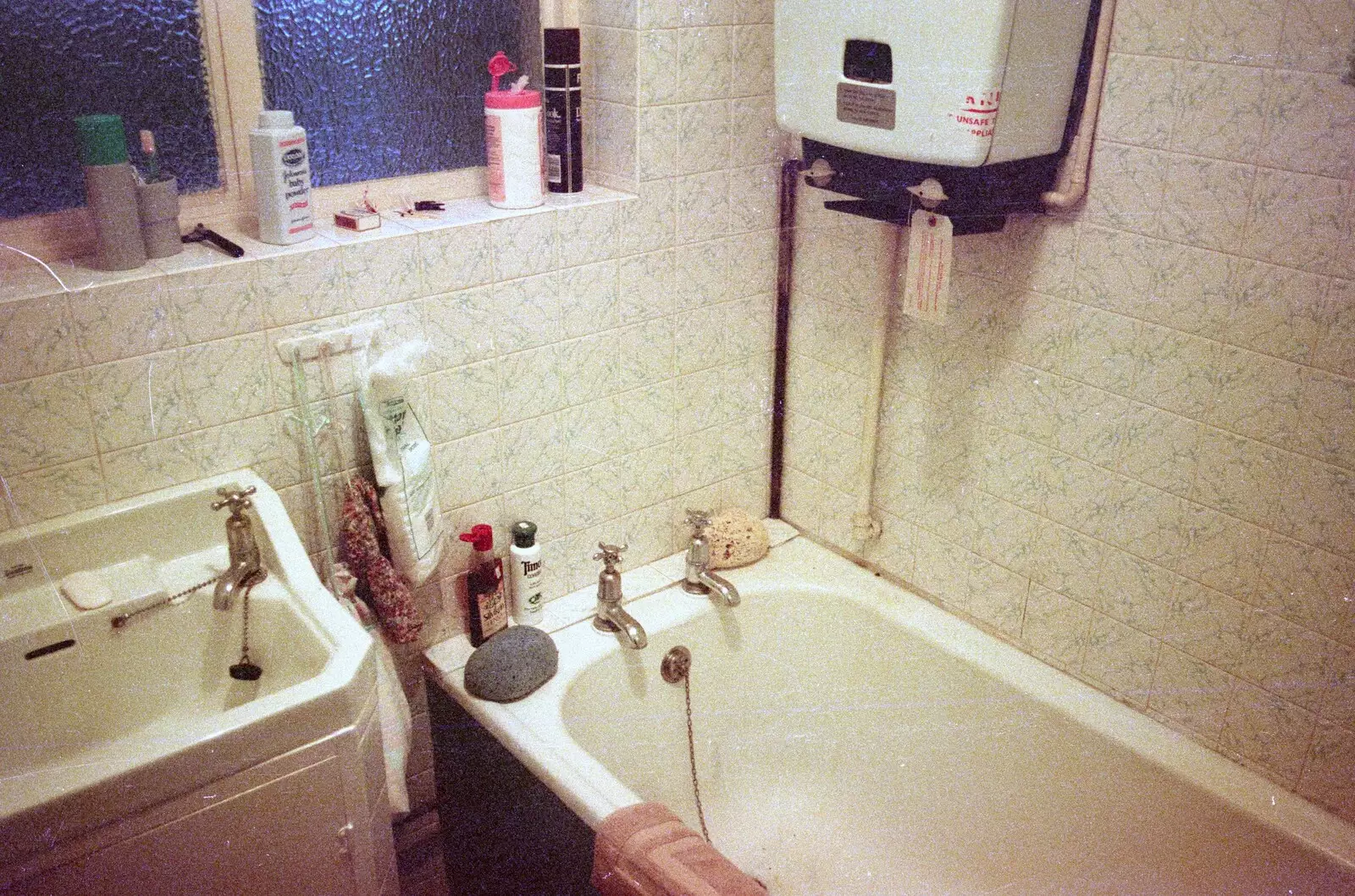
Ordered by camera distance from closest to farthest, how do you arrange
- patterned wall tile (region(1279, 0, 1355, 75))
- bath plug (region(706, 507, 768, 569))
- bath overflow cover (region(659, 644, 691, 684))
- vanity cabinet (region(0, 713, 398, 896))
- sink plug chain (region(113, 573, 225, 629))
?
1. vanity cabinet (region(0, 713, 398, 896))
2. patterned wall tile (region(1279, 0, 1355, 75))
3. sink plug chain (region(113, 573, 225, 629))
4. bath overflow cover (region(659, 644, 691, 684))
5. bath plug (region(706, 507, 768, 569))

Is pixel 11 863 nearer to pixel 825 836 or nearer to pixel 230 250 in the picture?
pixel 230 250

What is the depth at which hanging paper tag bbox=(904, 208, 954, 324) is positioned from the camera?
156 centimetres

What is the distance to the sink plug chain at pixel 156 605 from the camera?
4.32ft

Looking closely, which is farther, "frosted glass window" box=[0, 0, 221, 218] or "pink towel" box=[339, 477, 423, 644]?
"pink towel" box=[339, 477, 423, 644]

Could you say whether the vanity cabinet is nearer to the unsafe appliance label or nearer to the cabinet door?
the cabinet door

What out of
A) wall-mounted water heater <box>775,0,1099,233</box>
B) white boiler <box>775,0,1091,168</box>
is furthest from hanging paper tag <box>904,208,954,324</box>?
white boiler <box>775,0,1091,168</box>

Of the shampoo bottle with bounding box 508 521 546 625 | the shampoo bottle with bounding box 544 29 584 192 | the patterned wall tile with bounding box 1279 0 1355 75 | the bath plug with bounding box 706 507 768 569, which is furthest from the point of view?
the bath plug with bounding box 706 507 768 569

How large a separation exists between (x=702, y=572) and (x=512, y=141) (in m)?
0.80

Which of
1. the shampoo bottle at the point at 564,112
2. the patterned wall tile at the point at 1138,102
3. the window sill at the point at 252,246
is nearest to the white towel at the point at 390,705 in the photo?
the window sill at the point at 252,246

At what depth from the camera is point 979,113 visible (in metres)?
1.34

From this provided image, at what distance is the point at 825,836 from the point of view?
1.94 m

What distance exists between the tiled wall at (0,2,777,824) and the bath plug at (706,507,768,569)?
0.07 metres

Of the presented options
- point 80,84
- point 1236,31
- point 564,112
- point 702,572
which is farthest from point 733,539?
point 80,84

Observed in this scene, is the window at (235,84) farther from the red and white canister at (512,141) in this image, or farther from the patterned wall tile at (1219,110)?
the patterned wall tile at (1219,110)
